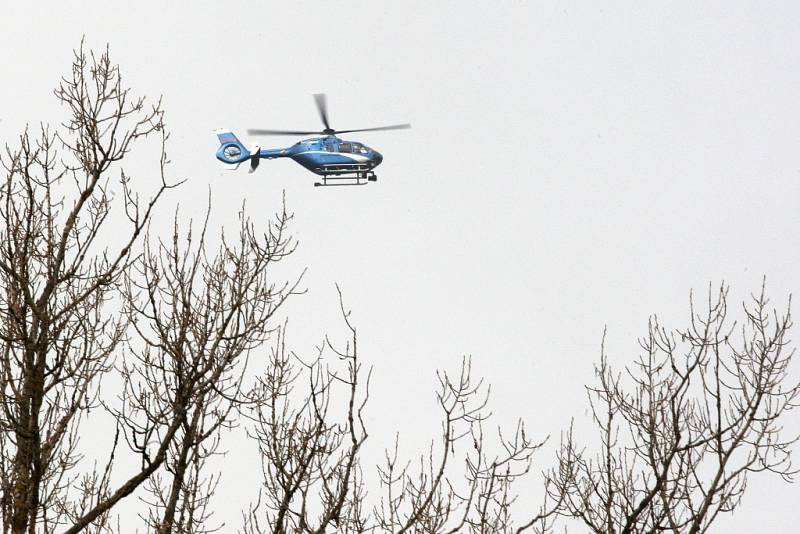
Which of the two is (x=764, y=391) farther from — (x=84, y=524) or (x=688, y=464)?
(x=84, y=524)

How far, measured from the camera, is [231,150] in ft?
135

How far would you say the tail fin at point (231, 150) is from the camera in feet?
133

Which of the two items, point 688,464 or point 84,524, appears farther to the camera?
Answer: point 688,464

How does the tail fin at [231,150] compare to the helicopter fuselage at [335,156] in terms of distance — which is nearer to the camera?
the helicopter fuselage at [335,156]

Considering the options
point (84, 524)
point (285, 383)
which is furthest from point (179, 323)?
point (84, 524)

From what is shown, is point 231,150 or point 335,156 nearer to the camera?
point 335,156

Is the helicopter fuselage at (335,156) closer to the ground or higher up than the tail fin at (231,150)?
closer to the ground

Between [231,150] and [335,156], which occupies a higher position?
[231,150]

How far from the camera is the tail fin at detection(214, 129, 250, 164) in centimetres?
4069

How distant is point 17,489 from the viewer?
10.9 m

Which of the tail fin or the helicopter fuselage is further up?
the tail fin

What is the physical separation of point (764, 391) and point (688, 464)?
46.6 inches

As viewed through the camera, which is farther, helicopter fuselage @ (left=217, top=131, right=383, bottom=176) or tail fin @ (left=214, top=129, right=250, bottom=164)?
tail fin @ (left=214, top=129, right=250, bottom=164)

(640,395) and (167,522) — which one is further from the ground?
(640,395)
